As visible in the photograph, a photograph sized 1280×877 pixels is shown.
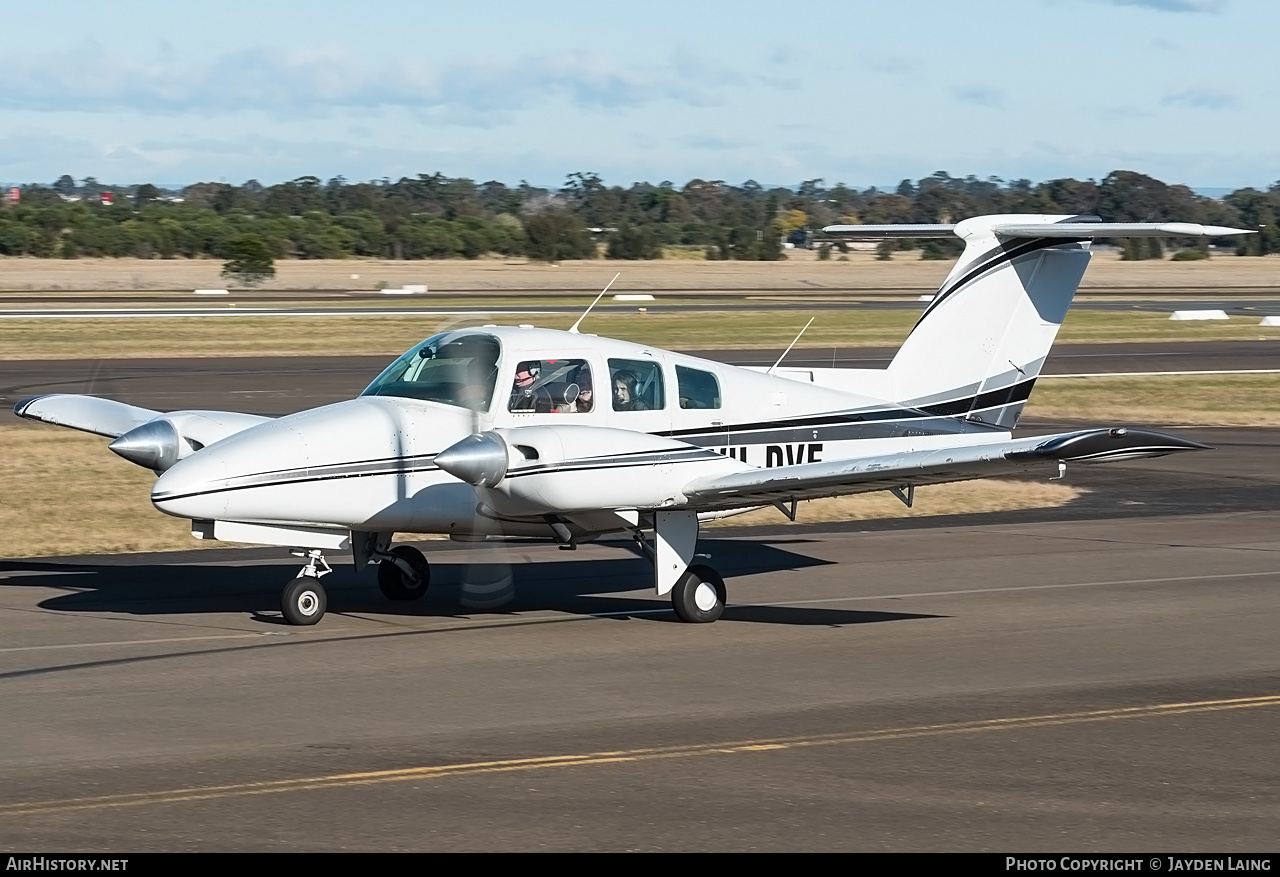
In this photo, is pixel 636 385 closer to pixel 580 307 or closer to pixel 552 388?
pixel 552 388

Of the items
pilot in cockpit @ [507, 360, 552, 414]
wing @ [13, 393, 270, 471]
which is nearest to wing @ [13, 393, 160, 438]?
wing @ [13, 393, 270, 471]

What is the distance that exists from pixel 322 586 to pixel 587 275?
9485cm

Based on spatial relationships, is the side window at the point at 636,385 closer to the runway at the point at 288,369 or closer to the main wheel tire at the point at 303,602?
the main wheel tire at the point at 303,602

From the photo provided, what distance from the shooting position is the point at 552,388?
13.4 m

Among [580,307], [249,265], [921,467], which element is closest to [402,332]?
[580,307]

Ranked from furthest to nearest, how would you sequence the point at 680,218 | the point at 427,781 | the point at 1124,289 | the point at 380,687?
the point at 680,218 → the point at 1124,289 → the point at 380,687 → the point at 427,781

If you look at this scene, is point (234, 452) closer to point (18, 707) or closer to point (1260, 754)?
point (18, 707)

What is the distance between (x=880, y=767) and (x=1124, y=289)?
322 ft

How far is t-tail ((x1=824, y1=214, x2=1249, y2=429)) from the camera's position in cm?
1614

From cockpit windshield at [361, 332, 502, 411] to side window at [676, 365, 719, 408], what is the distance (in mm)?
1858

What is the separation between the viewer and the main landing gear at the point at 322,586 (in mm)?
13023

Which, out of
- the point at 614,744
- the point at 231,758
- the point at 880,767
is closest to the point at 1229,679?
the point at 880,767
